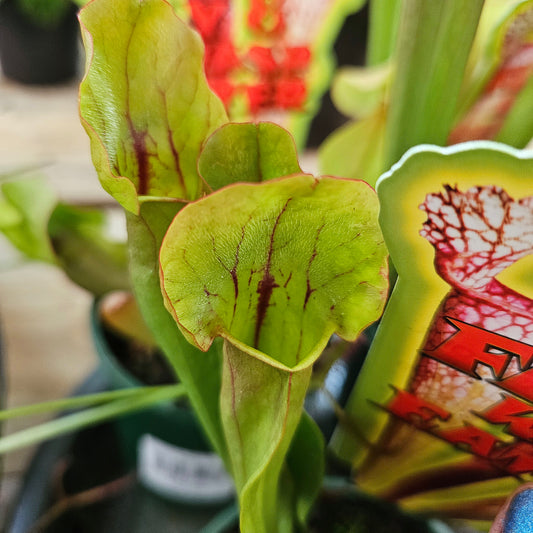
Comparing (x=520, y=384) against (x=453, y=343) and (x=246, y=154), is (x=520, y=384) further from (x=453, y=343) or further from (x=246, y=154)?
(x=246, y=154)

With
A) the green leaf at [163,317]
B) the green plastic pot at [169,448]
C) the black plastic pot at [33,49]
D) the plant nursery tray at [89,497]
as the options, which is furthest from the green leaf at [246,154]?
the black plastic pot at [33,49]

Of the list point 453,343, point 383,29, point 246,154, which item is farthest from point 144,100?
point 383,29

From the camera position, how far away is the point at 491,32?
1.02ft

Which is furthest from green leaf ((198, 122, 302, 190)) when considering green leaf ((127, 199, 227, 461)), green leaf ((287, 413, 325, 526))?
green leaf ((287, 413, 325, 526))

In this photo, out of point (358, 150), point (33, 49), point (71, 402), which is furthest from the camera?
point (33, 49)

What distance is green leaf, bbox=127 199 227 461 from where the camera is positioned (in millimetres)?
243

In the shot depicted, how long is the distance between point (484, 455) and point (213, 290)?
16 centimetres

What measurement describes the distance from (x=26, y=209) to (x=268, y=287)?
0.23 metres

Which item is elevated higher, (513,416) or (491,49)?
(491,49)

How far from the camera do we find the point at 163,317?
0.86 ft

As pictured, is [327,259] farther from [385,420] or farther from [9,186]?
[9,186]

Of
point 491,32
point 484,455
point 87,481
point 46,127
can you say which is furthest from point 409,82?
point 46,127

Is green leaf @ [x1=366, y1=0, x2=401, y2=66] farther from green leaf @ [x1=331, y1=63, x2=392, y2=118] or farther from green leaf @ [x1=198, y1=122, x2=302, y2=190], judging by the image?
green leaf @ [x1=198, y1=122, x2=302, y2=190]

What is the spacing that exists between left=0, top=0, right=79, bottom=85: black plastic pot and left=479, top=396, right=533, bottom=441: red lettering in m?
0.89
